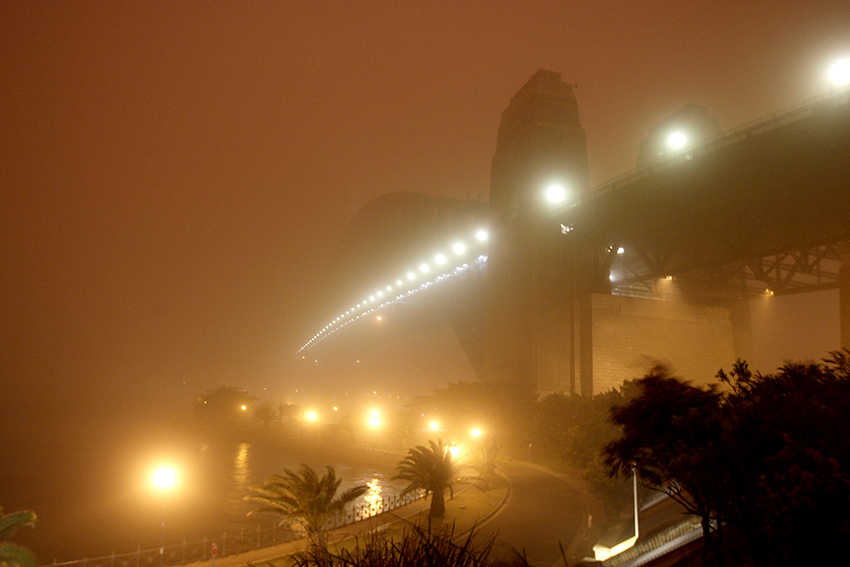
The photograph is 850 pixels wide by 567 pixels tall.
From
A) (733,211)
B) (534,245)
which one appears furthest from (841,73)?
(534,245)

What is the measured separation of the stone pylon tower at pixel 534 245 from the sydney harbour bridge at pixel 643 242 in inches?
4.4

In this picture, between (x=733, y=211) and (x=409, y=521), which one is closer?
(x=409, y=521)

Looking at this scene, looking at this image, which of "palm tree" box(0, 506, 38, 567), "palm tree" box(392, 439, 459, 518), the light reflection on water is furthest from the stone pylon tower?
"palm tree" box(0, 506, 38, 567)

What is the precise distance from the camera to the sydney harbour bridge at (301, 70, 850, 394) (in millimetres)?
24719

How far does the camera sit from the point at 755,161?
24.9 metres

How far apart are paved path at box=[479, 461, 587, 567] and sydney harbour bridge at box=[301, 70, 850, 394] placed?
10.9 meters

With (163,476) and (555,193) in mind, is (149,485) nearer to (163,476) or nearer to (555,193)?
(163,476)

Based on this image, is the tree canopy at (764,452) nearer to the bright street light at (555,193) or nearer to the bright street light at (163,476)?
the bright street light at (163,476)

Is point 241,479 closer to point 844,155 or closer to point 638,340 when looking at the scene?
point 638,340

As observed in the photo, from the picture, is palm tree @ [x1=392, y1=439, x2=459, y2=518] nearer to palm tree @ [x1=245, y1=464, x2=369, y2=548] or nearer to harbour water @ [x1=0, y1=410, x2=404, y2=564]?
palm tree @ [x1=245, y1=464, x2=369, y2=548]

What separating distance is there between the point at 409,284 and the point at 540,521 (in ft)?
175

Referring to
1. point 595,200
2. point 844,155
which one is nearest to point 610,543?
point 844,155

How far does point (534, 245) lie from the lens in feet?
123

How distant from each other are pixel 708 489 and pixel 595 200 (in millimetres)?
28361
